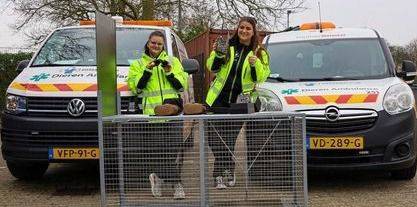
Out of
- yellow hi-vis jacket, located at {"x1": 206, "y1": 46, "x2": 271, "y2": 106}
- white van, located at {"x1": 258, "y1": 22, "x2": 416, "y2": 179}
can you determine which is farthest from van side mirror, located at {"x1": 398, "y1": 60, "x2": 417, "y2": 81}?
yellow hi-vis jacket, located at {"x1": 206, "y1": 46, "x2": 271, "y2": 106}

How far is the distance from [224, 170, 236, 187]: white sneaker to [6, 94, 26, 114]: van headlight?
3.08 metres

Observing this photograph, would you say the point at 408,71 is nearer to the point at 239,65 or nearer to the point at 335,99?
the point at 335,99

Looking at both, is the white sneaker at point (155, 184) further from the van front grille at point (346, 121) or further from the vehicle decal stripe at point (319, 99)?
the vehicle decal stripe at point (319, 99)

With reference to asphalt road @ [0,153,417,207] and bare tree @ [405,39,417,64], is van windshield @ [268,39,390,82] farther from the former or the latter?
bare tree @ [405,39,417,64]

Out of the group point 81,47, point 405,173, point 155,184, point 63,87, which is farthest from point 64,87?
point 405,173

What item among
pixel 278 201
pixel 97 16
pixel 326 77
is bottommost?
pixel 278 201

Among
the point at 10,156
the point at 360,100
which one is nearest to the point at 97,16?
the point at 10,156

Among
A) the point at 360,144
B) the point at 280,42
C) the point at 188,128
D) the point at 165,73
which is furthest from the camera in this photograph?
the point at 280,42

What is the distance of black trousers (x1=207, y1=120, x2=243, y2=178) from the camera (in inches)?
185

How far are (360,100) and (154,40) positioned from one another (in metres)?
2.38

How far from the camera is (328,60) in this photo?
776 centimetres

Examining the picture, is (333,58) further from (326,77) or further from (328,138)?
(328,138)

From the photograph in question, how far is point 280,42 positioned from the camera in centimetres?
822

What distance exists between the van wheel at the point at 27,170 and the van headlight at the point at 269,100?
2834 mm
